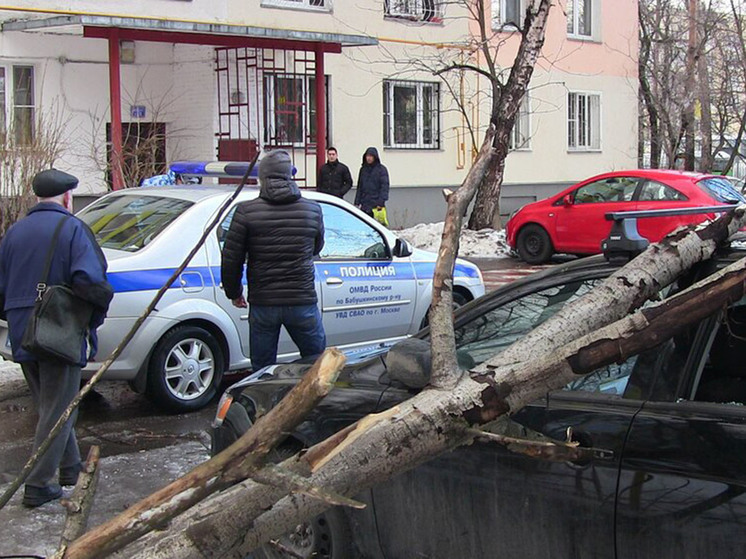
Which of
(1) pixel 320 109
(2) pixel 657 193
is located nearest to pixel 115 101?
(1) pixel 320 109

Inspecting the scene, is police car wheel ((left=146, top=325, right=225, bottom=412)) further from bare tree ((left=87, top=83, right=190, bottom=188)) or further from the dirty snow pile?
the dirty snow pile

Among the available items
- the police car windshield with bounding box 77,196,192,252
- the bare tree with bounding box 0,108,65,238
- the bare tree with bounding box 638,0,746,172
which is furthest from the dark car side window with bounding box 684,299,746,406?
the bare tree with bounding box 638,0,746,172

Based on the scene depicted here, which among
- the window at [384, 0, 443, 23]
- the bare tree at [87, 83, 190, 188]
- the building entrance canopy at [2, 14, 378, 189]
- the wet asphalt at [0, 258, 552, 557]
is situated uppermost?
the window at [384, 0, 443, 23]

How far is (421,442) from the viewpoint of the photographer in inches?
87.3

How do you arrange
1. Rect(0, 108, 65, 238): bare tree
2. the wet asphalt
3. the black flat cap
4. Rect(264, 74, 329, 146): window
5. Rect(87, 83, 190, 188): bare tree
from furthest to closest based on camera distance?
Rect(264, 74, 329, 146): window, Rect(87, 83, 190, 188): bare tree, Rect(0, 108, 65, 238): bare tree, the black flat cap, the wet asphalt

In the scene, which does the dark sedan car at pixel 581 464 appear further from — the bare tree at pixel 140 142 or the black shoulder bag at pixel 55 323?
the bare tree at pixel 140 142

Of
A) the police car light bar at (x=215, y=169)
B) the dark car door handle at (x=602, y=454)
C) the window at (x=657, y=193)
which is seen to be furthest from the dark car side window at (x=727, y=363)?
the window at (x=657, y=193)


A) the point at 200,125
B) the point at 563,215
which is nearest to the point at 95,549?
the point at 563,215

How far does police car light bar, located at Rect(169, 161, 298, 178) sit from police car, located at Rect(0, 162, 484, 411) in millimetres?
35

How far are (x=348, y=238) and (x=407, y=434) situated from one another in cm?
631

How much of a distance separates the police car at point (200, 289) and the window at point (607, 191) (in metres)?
7.94

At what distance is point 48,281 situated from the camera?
5.46 meters

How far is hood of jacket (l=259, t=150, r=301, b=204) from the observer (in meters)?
6.34

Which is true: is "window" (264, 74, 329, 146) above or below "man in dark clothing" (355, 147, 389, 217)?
above
